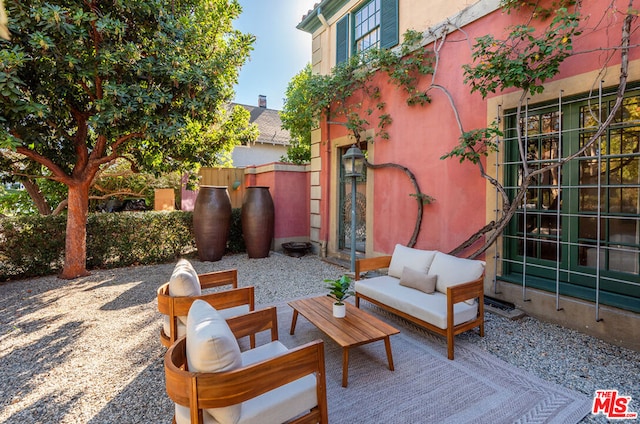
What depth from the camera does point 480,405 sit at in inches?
84.1

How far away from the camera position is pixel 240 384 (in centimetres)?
145

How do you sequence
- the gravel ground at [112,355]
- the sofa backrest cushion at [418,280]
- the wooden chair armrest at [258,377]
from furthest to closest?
1. the sofa backrest cushion at [418,280]
2. the gravel ground at [112,355]
3. the wooden chair armrest at [258,377]

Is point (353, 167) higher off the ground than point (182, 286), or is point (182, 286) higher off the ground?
point (353, 167)

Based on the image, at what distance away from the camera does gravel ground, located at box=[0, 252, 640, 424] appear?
2143mm

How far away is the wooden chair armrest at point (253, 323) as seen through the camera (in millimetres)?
2254

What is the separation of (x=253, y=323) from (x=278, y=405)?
0.82m

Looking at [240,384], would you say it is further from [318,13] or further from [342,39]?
[318,13]

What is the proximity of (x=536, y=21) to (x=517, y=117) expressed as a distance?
1.18 meters

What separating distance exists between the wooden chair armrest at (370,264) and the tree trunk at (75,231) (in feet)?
15.6

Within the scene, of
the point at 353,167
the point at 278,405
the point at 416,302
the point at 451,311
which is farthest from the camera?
the point at 353,167

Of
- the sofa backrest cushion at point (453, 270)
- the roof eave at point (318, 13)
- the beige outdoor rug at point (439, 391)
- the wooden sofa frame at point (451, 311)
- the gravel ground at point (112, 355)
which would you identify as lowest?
the beige outdoor rug at point (439, 391)

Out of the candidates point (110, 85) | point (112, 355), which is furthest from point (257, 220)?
point (112, 355)

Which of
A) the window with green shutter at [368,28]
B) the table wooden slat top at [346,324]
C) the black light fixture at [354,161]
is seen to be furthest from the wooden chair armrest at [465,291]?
the window with green shutter at [368,28]

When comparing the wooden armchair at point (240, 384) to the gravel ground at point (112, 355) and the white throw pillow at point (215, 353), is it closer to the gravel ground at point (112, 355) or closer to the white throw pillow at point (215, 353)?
the white throw pillow at point (215, 353)
